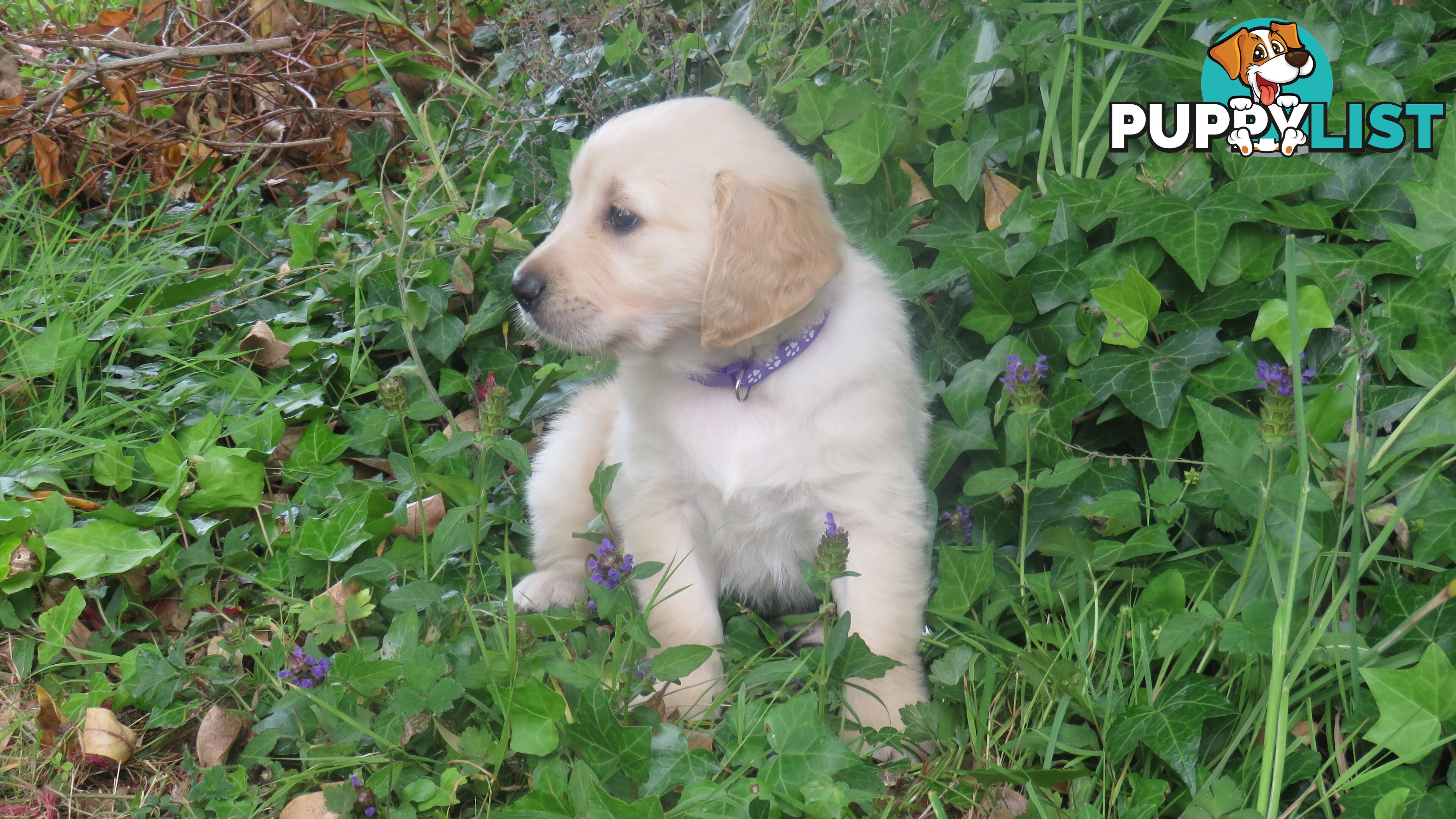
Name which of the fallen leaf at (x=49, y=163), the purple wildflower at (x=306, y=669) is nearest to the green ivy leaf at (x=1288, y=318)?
the purple wildflower at (x=306, y=669)

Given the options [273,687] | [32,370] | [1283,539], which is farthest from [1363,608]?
[32,370]

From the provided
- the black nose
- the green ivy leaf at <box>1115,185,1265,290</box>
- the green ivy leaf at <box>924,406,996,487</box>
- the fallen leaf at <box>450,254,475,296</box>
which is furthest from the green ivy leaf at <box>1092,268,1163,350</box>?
the fallen leaf at <box>450,254,475,296</box>

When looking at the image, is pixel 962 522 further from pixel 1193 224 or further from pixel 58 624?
pixel 58 624

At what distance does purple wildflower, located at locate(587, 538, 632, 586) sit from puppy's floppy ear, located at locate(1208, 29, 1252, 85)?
6.95ft

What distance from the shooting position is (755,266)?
211 cm

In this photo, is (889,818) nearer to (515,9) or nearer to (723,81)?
(723,81)

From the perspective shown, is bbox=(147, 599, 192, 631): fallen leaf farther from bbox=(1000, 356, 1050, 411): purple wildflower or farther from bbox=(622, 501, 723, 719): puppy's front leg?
bbox=(1000, 356, 1050, 411): purple wildflower

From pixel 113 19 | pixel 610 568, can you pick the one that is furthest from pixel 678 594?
pixel 113 19

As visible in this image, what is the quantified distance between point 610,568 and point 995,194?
1.64 m

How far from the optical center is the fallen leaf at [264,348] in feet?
11.6

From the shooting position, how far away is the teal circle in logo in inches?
108

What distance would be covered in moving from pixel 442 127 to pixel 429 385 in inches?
68.0

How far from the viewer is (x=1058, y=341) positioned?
105 inches

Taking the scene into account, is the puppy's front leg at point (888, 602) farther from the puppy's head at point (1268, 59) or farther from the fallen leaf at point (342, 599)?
the puppy's head at point (1268, 59)
